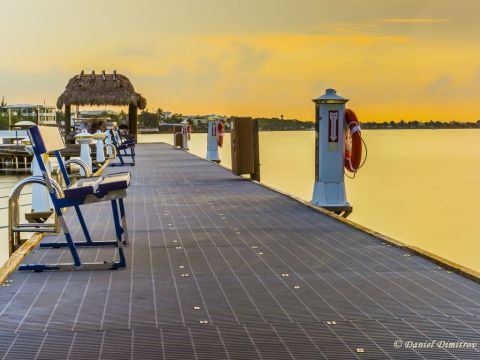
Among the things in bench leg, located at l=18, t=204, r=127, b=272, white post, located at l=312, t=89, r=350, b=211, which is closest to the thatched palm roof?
white post, located at l=312, t=89, r=350, b=211

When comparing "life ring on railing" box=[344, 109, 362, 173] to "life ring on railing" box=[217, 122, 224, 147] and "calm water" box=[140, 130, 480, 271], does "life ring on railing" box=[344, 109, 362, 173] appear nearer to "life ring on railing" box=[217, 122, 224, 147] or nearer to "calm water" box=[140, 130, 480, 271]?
"calm water" box=[140, 130, 480, 271]

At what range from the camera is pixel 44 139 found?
572 cm

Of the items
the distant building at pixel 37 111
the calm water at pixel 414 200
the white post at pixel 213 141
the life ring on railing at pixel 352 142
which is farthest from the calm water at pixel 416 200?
the distant building at pixel 37 111

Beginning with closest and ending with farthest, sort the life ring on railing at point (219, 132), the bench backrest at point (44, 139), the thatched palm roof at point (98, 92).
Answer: the bench backrest at point (44, 139) → the life ring on railing at point (219, 132) → the thatched palm roof at point (98, 92)

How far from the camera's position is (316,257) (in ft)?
18.7

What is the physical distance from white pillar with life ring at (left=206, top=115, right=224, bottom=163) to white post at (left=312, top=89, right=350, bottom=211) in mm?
11966

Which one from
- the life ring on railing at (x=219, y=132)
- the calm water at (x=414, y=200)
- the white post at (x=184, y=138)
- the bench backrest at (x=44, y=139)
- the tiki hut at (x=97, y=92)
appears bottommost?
the calm water at (x=414, y=200)

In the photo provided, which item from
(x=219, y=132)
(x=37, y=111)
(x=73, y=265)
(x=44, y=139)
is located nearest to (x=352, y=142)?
(x=44, y=139)

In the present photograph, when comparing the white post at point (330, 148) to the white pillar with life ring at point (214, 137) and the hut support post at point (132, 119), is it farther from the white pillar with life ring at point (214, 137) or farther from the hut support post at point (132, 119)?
the hut support post at point (132, 119)

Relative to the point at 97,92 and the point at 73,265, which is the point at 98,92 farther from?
the point at 73,265

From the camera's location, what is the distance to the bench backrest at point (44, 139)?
540 centimetres

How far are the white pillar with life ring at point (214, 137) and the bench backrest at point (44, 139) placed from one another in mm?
15267

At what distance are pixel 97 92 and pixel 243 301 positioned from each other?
3275 centimetres

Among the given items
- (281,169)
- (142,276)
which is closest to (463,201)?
(281,169)
